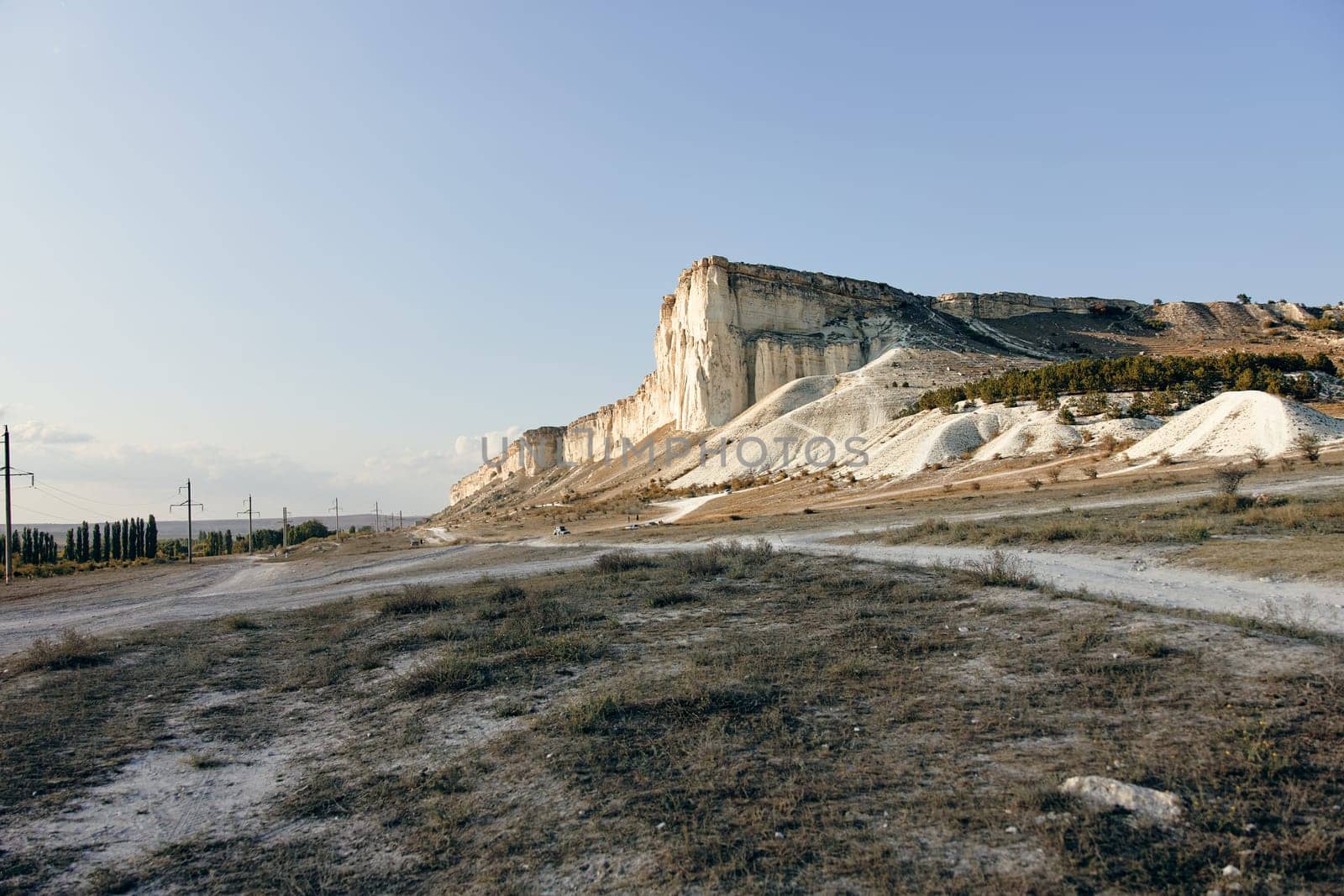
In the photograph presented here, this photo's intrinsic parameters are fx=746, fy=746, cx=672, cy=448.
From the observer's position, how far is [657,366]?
318 ft

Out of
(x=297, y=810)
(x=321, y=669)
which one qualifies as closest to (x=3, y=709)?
(x=321, y=669)

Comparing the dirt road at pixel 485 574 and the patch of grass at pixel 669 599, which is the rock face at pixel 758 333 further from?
the patch of grass at pixel 669 599

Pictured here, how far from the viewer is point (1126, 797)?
4254 millimetres

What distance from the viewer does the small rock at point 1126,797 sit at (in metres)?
4.12

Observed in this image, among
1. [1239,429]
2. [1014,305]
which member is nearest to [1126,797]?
[1239,429]

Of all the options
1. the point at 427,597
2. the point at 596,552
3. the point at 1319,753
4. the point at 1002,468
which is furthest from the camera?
the point at 1002,468

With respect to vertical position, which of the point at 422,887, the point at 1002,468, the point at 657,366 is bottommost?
the point at 422,887

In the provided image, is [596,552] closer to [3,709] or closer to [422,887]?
[3,709]

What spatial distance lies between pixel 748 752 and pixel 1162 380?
51312 mm

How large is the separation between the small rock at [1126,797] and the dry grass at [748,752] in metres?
0.10

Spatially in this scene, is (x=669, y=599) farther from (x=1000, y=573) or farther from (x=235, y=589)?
(x=235, y=589)

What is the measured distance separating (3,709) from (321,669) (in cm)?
299

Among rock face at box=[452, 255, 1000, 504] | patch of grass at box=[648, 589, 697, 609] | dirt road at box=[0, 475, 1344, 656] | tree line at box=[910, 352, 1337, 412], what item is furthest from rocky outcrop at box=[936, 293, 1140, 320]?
patch of grass at box=[648, 589, 697, 609]

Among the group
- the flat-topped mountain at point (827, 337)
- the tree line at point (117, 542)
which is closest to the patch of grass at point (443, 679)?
the flat-topped mountain at point (827, 337)
